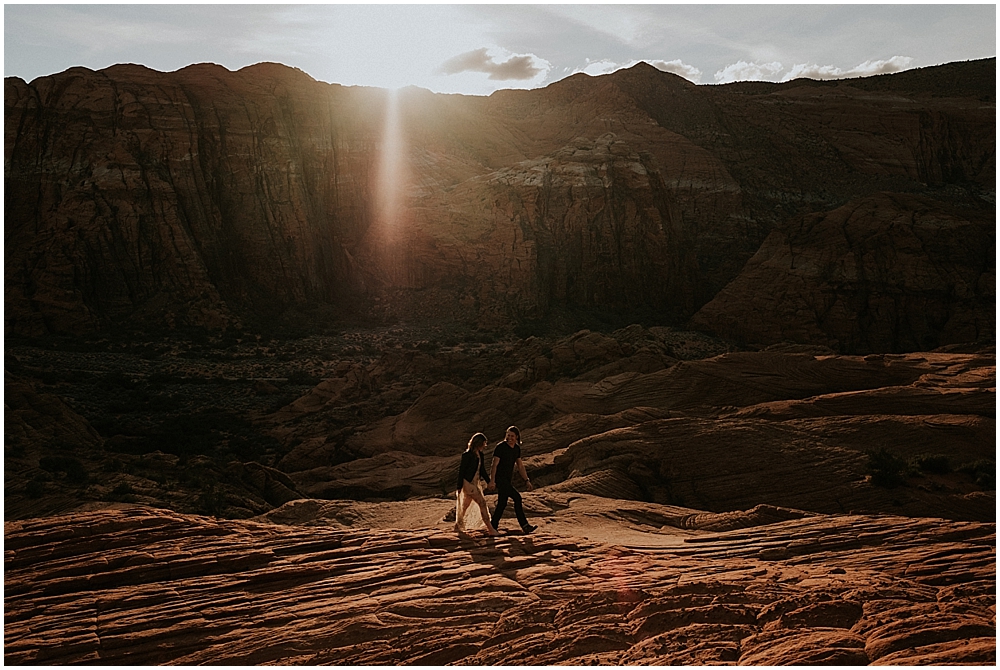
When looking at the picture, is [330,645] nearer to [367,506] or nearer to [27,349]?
[367,506]

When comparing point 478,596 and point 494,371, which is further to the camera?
point 494,371

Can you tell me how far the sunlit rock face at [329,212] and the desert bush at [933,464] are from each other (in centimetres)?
2734

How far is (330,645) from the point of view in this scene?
6.44 meters

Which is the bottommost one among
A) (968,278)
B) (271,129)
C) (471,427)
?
(471,427)

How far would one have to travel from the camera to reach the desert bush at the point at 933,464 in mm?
13422

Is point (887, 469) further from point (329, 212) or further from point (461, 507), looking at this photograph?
point (329, 212)

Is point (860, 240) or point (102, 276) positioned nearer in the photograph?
point (102, 276)

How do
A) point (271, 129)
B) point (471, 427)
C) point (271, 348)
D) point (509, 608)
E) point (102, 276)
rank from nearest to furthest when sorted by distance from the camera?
point (509, 608)
point (471, 427)
point (271, 348)
point (102, 276)
point (271, 129)

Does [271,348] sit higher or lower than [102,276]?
lower

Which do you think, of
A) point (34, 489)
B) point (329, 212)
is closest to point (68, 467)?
point (34, 489)

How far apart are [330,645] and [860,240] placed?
136ft

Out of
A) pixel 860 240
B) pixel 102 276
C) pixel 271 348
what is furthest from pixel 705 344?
pixel 102 276

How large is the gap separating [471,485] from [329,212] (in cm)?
4003

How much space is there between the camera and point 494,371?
29.8 metres
